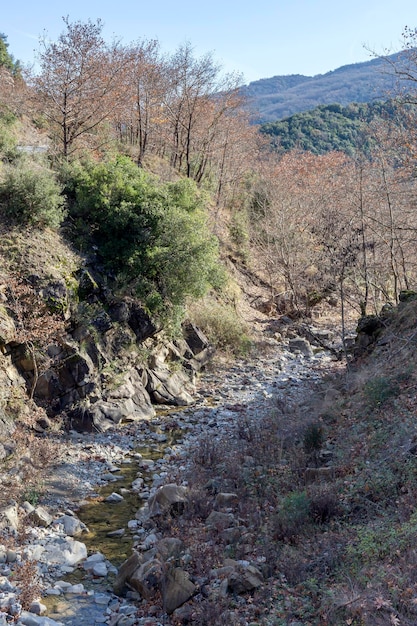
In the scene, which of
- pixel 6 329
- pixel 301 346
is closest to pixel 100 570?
pixel 6 329

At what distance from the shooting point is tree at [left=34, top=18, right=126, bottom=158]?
1827 centimetres

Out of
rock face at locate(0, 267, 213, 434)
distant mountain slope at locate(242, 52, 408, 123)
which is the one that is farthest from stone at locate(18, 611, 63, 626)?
distant mountain slope at locate(242, 52, 408, 123)

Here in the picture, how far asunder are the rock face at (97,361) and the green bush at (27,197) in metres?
1.71

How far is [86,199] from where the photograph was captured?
15.6 m

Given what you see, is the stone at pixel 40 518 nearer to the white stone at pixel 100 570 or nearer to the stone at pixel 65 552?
the stone at pixel 65 552

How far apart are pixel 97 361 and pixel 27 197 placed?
14.6 ft

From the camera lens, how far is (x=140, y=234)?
50.9 feet

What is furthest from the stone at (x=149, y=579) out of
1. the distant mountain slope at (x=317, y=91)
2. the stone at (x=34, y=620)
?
the distant mountain slope at (x=317, y=91)

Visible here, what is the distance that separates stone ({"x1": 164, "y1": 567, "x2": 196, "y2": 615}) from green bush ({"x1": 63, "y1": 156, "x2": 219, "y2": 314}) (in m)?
9.85

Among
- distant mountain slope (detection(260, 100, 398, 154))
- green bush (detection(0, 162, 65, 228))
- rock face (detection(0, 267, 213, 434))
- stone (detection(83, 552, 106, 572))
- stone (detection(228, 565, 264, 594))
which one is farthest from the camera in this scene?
distant mountain slope (detection(260, 100, 398, 154))

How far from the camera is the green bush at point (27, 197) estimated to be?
44.1 ft

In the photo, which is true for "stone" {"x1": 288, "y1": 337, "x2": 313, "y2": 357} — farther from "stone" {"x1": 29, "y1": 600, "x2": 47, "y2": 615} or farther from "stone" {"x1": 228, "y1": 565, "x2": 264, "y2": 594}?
"stone" {"x1": 29, "y1": 600, "x2": 47, "y2": 615}

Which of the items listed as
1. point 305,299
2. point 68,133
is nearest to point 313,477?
point 68,133

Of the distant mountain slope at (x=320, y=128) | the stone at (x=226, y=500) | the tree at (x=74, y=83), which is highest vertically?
the distant mountain slope at (x=320, y=128)
